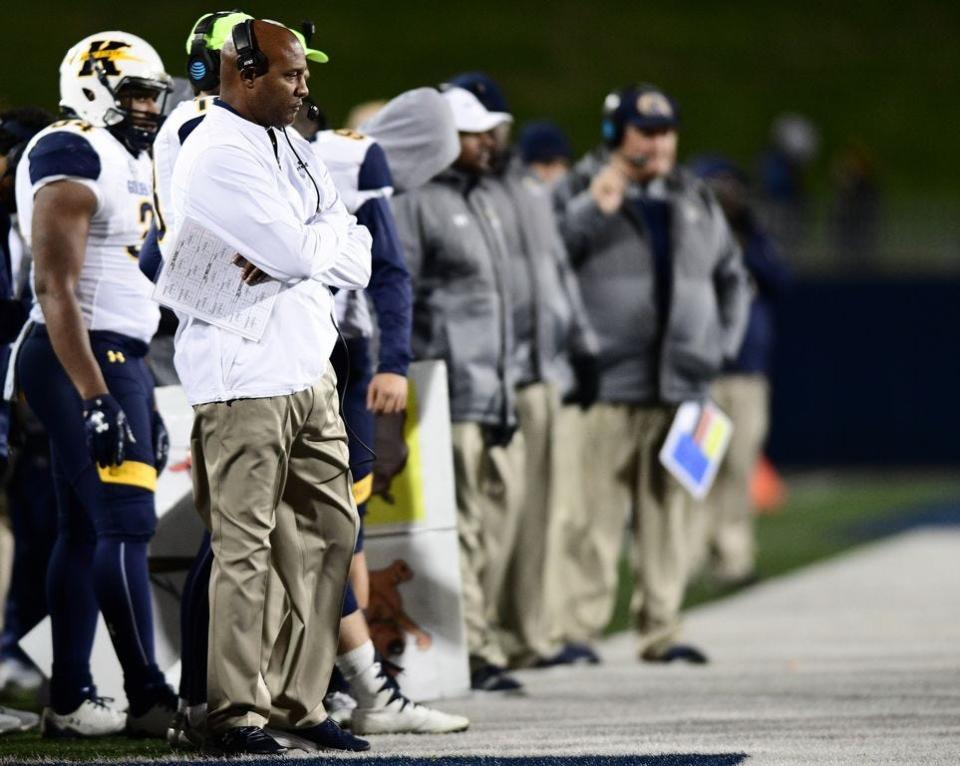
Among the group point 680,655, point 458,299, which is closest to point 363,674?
point 458,299

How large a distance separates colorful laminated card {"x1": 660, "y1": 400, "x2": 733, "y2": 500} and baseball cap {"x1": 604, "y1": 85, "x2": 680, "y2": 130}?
3.75ft

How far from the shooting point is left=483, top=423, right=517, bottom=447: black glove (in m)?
7.32

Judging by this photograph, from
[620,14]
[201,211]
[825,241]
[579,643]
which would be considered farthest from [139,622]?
[620,14]

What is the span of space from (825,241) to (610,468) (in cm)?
1445

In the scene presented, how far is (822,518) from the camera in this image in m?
16.7

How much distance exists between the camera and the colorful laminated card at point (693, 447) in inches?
320

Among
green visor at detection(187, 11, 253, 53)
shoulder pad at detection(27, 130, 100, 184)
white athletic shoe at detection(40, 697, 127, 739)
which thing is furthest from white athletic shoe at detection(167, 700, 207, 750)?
green visor at detection(187, 11, 253, 53)

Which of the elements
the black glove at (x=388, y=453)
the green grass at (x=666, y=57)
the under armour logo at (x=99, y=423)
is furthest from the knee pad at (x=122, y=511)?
the green grass at (x=666, y=57)

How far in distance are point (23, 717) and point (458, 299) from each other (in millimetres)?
2058

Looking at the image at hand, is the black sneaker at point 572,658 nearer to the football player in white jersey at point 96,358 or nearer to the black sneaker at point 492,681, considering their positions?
the black sneaker at point 492,681

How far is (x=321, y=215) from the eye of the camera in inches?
205

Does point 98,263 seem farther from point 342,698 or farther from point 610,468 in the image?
point 610,468

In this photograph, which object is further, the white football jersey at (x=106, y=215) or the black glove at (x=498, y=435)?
the black glove at (x=498, y=435)

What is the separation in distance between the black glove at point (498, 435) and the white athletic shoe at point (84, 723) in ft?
6.30
